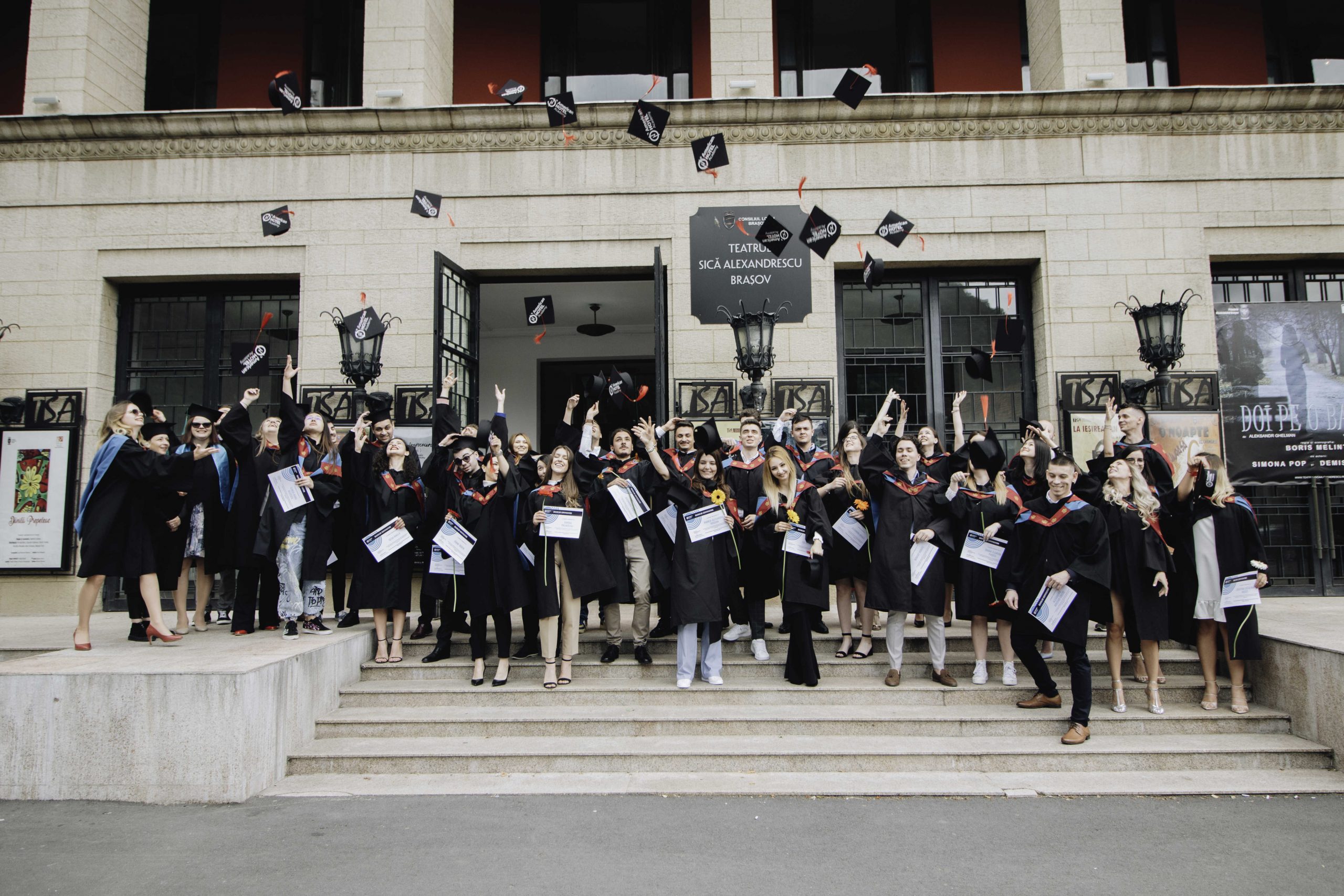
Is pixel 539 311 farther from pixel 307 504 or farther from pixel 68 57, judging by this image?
pixel 68 57

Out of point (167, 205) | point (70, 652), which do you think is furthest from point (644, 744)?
point (167, 205)

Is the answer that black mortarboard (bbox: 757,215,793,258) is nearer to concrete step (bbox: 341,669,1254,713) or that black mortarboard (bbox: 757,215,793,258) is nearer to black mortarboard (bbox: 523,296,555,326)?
black mortarboard (bbox: 523,296,555,326)

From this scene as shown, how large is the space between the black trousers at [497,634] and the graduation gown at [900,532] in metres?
3.23

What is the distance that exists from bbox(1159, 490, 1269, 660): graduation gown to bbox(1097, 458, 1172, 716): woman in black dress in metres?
0.23

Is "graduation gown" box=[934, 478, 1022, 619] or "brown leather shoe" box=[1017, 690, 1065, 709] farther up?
"graduation gown" box=[934, 478, 1022, 619]

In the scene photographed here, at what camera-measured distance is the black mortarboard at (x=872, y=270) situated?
33.0 ft

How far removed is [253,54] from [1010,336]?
468 inches

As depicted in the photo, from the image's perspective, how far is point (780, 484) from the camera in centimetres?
754

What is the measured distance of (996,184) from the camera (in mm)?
10883

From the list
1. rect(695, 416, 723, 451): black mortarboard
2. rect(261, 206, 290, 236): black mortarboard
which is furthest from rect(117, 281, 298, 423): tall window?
rect(695, 416, 723, 451): black mortarboard

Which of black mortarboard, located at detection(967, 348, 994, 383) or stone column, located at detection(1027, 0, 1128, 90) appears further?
stone column, located at detection(1027, 0, 1128, 90)

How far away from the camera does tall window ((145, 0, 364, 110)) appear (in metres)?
12.4

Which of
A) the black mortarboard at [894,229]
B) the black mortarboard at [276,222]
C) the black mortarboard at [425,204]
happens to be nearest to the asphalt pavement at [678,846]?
the black mortarboard at [894,229]

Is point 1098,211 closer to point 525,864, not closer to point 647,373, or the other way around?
point 647,373
